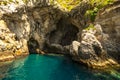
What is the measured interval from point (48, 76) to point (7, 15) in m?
26.5

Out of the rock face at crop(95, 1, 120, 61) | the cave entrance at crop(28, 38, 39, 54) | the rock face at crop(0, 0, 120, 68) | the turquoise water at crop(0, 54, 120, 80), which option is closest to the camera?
the turquoise water at crop(0, 54, 120, 80)

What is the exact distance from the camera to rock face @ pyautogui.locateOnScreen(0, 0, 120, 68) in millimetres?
44688

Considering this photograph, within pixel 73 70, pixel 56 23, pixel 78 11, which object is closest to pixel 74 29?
pixel 56 23

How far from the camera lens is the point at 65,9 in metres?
63.3

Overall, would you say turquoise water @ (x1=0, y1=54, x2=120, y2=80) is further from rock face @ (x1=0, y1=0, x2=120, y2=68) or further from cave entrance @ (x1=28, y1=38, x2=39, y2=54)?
cave entrance @ (x1=28, y1=38, x2=39, y2=54)

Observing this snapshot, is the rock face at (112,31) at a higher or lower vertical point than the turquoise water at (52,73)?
higher

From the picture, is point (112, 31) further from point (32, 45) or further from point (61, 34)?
point (32, 45)

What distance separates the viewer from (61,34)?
70438 mm

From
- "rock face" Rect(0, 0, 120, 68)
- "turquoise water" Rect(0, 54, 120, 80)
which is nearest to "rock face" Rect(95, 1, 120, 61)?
"rock face" Rect(0, 0, 120, 68)

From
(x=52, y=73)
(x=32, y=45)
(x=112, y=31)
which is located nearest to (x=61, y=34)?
(x=32, y=45)

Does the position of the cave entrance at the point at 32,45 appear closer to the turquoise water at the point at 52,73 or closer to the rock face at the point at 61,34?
the rock face at the point at 61,34

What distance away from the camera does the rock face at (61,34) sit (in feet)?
147

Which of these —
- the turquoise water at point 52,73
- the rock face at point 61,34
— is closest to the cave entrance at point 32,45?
the rock face at point 61,34

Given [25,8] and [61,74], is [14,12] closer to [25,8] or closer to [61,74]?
[25,8]
